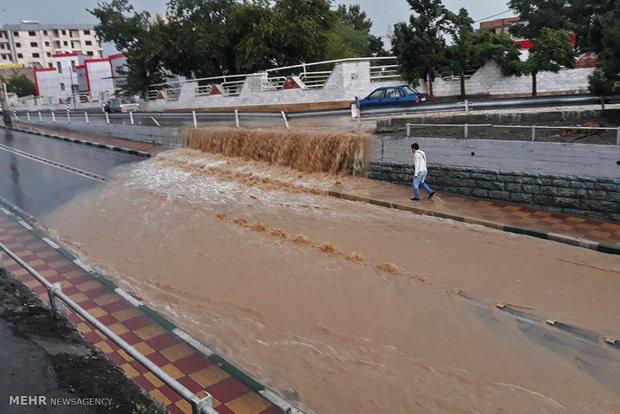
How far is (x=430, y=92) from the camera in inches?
1050

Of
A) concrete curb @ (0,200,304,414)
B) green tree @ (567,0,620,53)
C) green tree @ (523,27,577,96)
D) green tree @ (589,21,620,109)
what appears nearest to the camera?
concrete curb @ (0,200,304,414)

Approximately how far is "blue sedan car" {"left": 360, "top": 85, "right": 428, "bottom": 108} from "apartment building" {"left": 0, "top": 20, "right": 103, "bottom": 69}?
296 ft

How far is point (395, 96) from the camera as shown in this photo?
2281 cm

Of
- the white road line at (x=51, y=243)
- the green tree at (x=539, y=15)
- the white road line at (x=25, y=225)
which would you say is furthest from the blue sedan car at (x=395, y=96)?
the green tree at (x=539, y=15)

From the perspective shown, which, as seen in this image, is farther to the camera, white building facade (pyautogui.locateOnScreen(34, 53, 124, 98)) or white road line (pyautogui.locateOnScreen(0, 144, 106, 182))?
white building facade (pyautogui.locateOnScreen(34, 53, 124, 98))

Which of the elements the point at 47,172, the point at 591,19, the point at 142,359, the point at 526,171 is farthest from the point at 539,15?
the point at 142,359

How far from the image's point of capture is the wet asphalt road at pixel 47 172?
47.3 ft

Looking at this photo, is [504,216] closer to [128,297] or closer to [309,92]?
[128,297]

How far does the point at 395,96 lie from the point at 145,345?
18917mm

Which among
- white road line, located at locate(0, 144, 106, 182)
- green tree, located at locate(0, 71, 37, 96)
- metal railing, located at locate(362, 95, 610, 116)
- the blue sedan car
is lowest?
white road line, located at locate(0, 144, 106, 182)

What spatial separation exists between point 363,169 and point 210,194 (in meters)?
4.55

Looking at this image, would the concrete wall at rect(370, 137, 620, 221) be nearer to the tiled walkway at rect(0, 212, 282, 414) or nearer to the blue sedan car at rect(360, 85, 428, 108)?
the tiled walkway at rect(0, 212, 282, 414)

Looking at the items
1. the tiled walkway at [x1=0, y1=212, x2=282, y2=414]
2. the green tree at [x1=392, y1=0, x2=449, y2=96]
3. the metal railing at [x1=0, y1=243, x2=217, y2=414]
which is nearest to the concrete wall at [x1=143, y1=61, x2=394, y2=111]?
the green tree at [x1=392, y1=0, x2=449, y2=96]

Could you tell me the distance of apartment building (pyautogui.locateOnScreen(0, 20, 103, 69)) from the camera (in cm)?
10006
